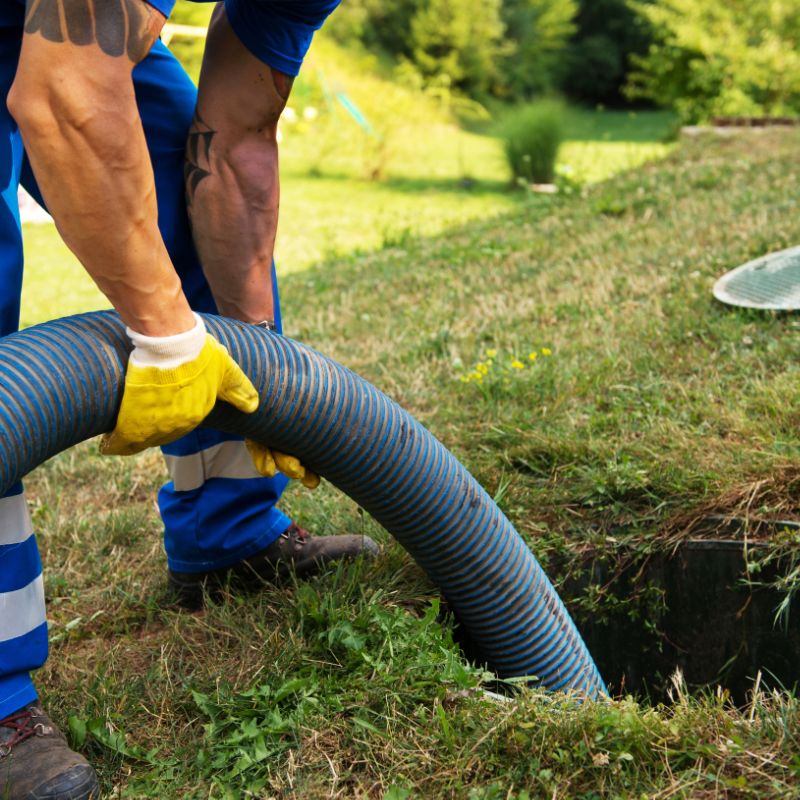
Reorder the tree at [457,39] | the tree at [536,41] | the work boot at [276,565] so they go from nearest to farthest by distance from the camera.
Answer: the work boot at [276,565]
the tree at [457,39]
the tree at [536,41]

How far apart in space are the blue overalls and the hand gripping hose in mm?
259

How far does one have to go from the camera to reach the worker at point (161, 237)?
1.53 m

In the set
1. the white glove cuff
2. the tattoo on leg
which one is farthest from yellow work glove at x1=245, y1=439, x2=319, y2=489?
the tattoo on leg

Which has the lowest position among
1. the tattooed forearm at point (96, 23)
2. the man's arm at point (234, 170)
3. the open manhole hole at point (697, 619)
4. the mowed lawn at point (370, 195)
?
the mowed lawn at point (370, 195)

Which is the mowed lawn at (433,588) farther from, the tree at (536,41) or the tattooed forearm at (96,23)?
the tree at (536,41)

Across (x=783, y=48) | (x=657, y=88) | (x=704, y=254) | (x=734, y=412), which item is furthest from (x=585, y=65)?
(x=734, y=412)

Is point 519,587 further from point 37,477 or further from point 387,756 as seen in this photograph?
point 37,477

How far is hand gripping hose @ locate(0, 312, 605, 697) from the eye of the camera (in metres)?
1.67

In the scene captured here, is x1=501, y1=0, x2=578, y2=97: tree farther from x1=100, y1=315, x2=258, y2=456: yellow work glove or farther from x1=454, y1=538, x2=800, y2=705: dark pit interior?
x1=100, y1=315, x2=258, y2=456: yellow work glove

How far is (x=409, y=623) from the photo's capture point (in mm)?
2057

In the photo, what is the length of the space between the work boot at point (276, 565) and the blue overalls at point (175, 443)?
3 cm

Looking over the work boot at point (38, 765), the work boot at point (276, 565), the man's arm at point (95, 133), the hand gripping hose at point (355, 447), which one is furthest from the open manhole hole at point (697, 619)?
the man's arm at point (95, 133)

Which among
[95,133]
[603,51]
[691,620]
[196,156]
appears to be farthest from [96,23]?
[603,51]

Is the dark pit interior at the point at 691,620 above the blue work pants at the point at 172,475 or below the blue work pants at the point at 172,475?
below
